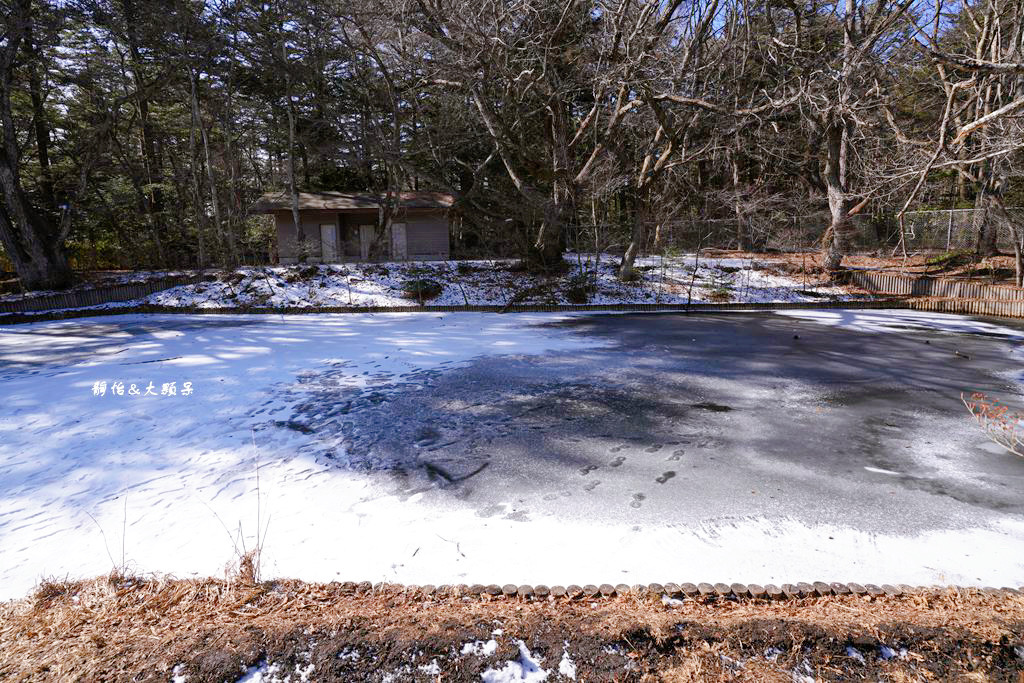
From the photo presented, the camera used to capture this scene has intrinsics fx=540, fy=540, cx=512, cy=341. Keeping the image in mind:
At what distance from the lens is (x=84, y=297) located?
13516mm

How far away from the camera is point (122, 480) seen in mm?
4328

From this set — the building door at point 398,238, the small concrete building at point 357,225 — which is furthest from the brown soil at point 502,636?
the building door at point 398,238

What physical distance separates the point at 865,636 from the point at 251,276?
17.0 m

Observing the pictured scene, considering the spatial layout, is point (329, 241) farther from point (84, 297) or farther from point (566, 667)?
point (566, 667)

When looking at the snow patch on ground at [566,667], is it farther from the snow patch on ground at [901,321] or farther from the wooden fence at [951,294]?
the wooden fence at [951,294]

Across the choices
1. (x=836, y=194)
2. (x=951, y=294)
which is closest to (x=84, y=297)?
(x=836, y=194)

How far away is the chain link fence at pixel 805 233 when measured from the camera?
18203mm

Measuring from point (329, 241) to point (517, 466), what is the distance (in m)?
21.2

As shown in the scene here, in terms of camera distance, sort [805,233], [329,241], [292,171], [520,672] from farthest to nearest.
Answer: [329,241], [805,233], [292,171], [520,672]

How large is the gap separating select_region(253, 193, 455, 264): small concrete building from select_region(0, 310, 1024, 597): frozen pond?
14.5 meters

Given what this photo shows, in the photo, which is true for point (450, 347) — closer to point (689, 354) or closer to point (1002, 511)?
point (689, 354)

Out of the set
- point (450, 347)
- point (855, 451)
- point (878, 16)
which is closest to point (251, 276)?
point (450, 347)

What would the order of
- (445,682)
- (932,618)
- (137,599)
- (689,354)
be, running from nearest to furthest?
(445,682) → (932,618) → (137,599) → (689,354)

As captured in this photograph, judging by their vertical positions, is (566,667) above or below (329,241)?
below
